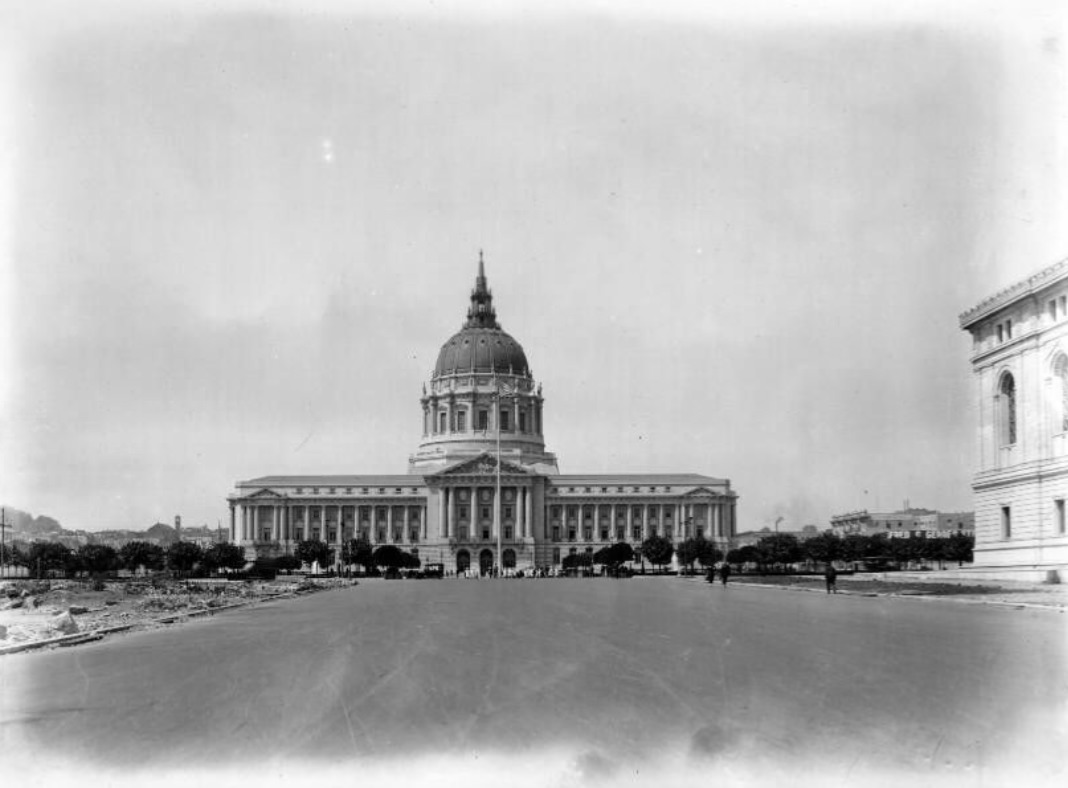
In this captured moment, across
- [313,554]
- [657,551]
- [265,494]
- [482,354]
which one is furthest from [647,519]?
[313,554]

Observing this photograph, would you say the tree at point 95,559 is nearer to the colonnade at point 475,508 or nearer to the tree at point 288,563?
the tree at point 288,563

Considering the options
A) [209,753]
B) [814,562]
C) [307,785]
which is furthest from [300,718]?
[814,562]

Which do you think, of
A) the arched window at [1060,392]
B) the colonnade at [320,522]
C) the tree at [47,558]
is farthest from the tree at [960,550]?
the tree at [47,558]

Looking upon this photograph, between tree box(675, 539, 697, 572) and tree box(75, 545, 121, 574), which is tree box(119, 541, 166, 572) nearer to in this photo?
tree box(75, 545, 121, 574)

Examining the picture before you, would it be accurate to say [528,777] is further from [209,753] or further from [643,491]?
[643,491]

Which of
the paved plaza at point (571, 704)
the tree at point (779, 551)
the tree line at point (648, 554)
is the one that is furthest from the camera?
the tree at point (779, 551)

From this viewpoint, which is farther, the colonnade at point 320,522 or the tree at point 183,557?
the colonnade at point 320,522
